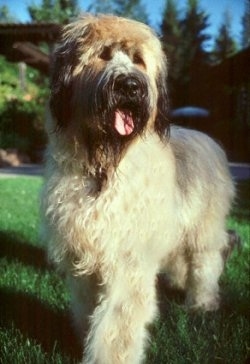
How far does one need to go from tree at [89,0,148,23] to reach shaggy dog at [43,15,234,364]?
11cm

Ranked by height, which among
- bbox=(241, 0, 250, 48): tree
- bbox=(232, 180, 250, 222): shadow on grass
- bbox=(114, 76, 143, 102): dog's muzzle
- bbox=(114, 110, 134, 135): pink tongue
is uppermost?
bbox=(241, 0, 250, 48): tree

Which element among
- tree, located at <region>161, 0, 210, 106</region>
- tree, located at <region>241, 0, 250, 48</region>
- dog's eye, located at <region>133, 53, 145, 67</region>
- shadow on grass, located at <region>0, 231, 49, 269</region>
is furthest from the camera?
tree, located at <region>241, 0, 250, 48</region>

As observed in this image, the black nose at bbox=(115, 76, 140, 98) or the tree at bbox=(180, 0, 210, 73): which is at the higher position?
the tree at bbox=(180, 0, 210, 73)

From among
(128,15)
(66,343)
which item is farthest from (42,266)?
(128,15)

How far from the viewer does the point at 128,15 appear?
2.10 meters

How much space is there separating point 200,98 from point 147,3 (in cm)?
43

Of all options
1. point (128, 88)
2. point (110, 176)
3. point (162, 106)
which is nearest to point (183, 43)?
point (162, 106)

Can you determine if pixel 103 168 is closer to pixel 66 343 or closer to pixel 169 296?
pixel 66 343

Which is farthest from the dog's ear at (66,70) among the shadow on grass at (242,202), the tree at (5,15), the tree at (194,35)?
the shadow on grass at (242,202)

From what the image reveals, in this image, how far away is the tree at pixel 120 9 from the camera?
82.0 inches

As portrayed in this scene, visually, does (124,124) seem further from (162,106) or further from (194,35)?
Answer: (194,35)

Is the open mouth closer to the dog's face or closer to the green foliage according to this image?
the dog's face

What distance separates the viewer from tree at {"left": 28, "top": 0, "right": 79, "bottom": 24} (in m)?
2.11

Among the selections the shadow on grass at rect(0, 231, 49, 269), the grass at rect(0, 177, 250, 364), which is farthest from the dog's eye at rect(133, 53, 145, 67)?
the shadow on grass at rect(0, 231, 49, 269)
